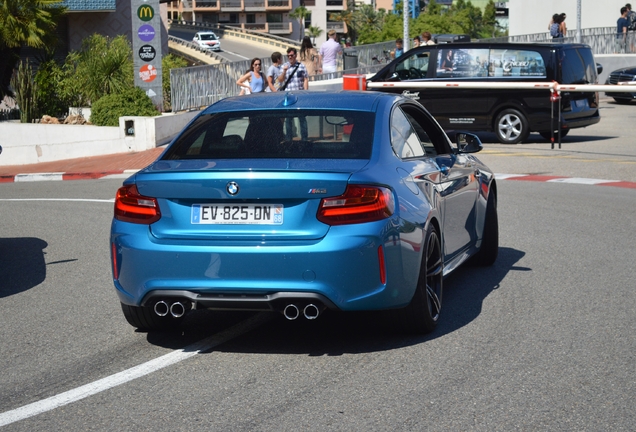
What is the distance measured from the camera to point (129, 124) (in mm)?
22438

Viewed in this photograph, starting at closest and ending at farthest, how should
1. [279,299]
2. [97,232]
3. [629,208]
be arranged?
[279,299], [97,232], [629,208]

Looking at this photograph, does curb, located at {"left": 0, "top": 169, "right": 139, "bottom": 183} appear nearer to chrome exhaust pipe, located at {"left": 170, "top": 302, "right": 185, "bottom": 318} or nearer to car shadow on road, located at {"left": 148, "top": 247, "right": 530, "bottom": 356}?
car shadow on road, located at {"left": 148, "top": 247, "right": 530, "bottom": 356}

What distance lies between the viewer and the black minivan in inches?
787

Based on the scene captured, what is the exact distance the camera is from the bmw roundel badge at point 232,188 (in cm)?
574

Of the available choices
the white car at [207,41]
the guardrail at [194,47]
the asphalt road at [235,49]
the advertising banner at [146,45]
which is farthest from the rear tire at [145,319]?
the white car at [207,41]

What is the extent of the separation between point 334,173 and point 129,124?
681 inches

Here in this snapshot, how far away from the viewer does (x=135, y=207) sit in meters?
6.02

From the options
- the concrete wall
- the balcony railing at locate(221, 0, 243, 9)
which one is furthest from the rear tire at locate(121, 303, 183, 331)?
the balcony railing at locate(221, 0, 243, 9)

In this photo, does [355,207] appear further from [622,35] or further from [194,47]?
[194,47]

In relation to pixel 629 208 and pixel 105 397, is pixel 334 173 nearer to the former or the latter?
pixel 105 397

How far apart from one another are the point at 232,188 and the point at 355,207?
0.69 meters

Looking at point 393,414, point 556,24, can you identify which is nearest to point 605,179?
point 393,414

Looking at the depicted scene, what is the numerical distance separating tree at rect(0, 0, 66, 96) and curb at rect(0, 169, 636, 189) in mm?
6857

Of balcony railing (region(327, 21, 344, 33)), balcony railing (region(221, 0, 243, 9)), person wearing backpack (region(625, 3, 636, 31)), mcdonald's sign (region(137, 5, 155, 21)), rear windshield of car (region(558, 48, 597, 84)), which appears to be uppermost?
balcony railing (region(221, 0, 243, 9))
